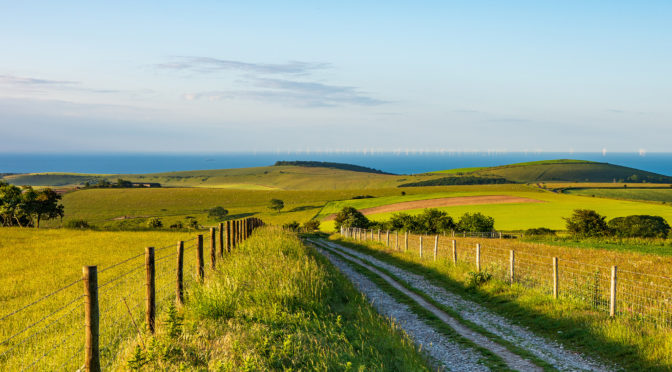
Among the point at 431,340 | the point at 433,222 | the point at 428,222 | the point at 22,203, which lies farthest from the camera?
the point at 428,222

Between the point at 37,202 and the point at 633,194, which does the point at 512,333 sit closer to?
the point at 37,202

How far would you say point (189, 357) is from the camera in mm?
7750

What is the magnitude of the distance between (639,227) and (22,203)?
80.6 metres

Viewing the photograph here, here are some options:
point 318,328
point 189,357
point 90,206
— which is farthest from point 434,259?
point 90,206

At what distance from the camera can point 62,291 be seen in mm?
17125

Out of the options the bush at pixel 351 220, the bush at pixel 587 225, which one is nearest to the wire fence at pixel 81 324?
the bush at pixel 587 225

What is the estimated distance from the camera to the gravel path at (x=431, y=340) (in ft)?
31.4

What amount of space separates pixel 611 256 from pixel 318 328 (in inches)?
917

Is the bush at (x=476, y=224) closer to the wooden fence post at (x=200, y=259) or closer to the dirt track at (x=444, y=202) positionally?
the dirt track at (x=444, y=202)

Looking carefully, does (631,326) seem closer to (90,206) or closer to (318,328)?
(318,328)

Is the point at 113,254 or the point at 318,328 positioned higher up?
the point at 318,328

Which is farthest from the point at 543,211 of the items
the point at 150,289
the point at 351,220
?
the point at 150,289

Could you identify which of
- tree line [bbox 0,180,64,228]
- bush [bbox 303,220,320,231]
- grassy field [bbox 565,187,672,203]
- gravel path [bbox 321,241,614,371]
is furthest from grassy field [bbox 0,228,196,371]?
grassy field [bbox 565,187,672,203]

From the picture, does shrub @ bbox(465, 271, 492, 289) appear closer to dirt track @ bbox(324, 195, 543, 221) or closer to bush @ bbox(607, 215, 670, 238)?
bush @ bbox(607, 215, 670, 238)
